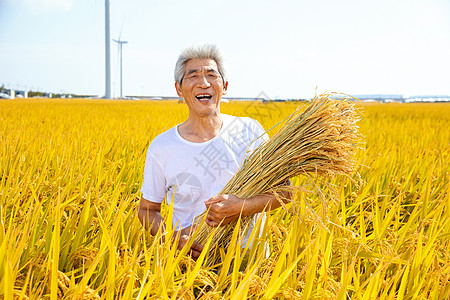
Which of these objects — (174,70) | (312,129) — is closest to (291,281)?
(312,129)

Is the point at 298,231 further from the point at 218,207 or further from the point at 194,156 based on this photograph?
the point at 194,156

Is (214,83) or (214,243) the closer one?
(214,243)

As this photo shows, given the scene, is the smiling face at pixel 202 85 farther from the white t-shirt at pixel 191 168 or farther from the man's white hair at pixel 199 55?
the white t-shirt at pixel 191 168

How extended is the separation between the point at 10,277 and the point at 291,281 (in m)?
0.75

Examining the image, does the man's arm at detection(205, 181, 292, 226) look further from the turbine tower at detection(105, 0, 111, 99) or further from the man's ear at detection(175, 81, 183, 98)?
the turbine tower at detection(105, 0, 111, 99)

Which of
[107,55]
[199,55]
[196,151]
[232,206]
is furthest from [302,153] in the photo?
[107,55]

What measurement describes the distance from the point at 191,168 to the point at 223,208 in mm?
371

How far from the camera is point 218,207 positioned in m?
1.22

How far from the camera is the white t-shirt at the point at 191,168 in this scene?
1.55m

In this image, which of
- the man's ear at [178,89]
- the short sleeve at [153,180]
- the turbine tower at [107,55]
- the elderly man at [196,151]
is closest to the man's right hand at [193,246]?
the elderly man at [196,151]

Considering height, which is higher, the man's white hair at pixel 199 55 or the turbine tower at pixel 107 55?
the turbine tower at pixel 107 55

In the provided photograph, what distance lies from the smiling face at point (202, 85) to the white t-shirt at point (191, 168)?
13 cm

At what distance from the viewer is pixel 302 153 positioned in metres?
1.23

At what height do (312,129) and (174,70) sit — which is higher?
(174,70)
